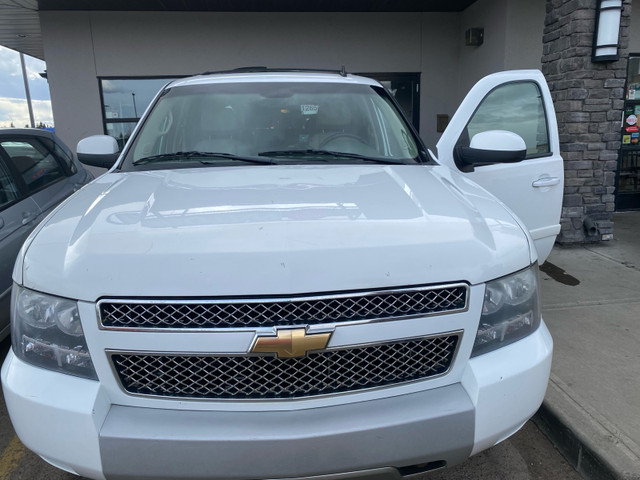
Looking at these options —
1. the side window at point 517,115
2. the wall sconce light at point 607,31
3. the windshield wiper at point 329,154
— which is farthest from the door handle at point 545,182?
the wall sconce light at point 607,31

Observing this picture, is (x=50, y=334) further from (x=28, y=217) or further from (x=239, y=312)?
(x=28, y=217)

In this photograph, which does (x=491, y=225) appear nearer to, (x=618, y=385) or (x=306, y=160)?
(x=306, y=160)

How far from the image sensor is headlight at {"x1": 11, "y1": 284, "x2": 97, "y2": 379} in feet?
5.08

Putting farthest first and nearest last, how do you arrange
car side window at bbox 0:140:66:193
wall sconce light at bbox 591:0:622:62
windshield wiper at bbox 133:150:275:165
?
wall sconce light at bbox 591:0:622:62 < car side window at bbox 0:140:66:193 < windshield wiper at bbox 133:150:275:165

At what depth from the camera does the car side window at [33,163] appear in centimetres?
409

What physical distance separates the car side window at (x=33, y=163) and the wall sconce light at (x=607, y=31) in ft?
19.7

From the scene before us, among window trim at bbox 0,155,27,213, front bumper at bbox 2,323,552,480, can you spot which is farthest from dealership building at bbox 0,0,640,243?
front bumper at bbox 2,323,552,480

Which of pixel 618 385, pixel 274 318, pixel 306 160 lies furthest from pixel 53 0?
pixel 618 385

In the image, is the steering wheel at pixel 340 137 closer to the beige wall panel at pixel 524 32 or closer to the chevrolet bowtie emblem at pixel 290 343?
the chevrolet bowtie emblem at pixel 290 343

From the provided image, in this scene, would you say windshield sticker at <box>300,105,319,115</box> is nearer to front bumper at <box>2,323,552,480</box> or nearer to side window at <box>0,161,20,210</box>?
front bumper at <box>2,323,552,480</box>

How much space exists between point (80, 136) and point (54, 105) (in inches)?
26.5

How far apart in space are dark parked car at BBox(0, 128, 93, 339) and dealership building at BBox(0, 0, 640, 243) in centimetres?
429

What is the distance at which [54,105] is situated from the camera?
870 centimetres

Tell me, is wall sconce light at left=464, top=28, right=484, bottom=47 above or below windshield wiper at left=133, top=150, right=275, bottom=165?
above
